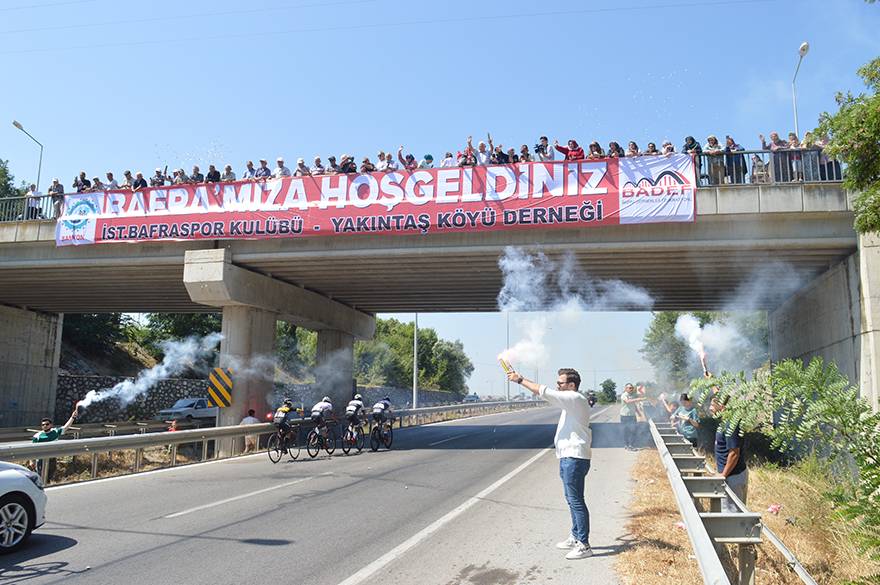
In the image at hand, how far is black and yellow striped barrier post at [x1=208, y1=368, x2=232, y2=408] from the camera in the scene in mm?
20203

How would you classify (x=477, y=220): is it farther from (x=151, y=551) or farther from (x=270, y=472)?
(x=151, y=551)

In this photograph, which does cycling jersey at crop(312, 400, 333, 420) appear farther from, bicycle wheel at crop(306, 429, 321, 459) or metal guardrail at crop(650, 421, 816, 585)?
metal guardrail at crop(650, 421, 816, 585)

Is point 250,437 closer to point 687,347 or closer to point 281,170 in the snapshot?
point 281,170

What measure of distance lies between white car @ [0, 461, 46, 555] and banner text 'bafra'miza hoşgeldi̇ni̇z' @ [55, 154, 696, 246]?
11.1 m

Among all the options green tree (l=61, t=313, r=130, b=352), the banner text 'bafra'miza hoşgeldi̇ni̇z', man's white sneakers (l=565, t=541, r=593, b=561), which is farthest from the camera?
green tree (l=61, t=313, r=130, b=352)

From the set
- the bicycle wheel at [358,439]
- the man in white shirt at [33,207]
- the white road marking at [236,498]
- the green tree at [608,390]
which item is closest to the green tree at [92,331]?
the man in white shirt at [33,207]

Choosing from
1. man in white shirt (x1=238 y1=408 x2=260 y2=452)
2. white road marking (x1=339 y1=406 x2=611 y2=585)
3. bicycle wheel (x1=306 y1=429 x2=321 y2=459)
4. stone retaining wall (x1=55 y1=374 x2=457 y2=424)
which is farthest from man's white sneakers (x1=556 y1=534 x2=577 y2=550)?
stone retaining wall (x1=55 y1=374 x2=457 y2=424)

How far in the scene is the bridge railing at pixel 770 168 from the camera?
15266 millimetres

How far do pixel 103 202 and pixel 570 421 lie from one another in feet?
59.0

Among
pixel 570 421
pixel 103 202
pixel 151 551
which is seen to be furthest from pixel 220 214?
pixel 570 421

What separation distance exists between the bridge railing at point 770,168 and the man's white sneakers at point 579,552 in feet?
37.9

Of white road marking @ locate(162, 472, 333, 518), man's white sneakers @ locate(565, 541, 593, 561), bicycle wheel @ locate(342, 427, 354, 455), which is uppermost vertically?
bicycle wheel @ locate(342, 427, 354, 455)

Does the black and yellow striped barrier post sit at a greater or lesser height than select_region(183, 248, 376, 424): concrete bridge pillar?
lesser

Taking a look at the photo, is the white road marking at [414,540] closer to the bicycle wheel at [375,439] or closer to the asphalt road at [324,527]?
the asphalt road at [324,527]
